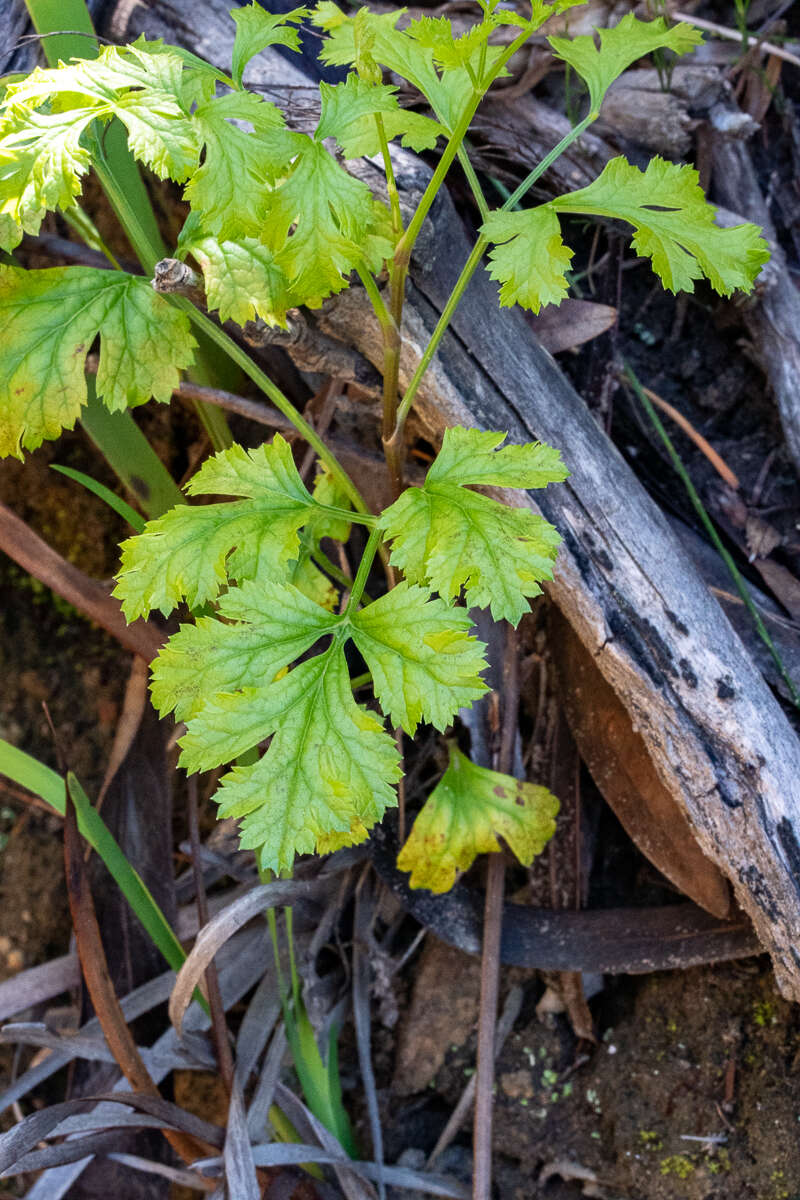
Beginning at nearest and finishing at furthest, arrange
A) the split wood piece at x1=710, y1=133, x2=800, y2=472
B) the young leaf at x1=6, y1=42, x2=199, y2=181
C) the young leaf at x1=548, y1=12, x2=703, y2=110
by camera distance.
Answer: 1. the young leaf at x1=6, y1=42, x2=199, y2=181
2. the young leaf at x1=548, y1=12, x2=703, y2=110
3. the split wood piece at x1=710, y1=133, x2=800, y2=472

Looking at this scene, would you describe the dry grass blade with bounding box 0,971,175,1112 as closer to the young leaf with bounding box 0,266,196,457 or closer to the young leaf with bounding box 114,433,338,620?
the young leaf with bounding box 114,433,338,620

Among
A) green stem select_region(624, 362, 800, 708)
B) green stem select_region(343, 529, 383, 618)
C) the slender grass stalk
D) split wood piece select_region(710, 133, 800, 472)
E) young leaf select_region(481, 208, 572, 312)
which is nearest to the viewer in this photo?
young leaf select_region(481, 208, 572, 312)

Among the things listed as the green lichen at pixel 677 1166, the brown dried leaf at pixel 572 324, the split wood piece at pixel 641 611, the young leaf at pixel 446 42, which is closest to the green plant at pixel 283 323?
the young leaf at pixel 446 42

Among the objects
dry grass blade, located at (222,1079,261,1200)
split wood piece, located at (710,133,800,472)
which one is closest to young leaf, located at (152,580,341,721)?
dry grass blade, located at (222,1079,261,1200)

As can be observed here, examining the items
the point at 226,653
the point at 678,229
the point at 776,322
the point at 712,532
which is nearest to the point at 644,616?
the point at 712,532

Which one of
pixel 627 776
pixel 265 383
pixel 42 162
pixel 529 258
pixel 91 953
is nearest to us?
pixel 42 162

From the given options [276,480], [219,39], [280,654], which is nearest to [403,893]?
[280,654]

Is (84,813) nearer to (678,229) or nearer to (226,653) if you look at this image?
(226,653)
